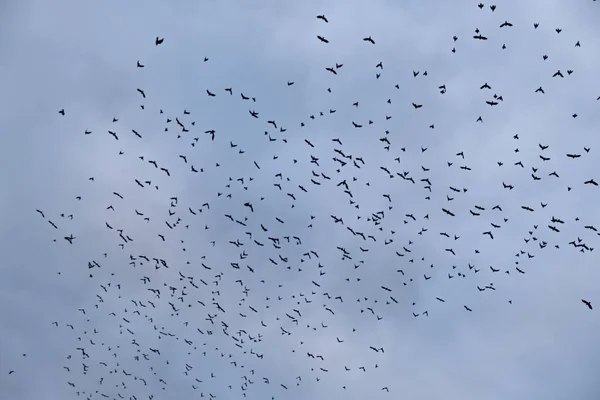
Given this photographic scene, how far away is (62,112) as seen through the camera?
71.8m

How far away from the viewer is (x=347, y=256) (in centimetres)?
→ 8375

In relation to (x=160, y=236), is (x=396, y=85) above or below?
above

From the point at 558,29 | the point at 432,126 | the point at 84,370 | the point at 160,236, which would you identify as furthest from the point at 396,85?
the point at 84,370

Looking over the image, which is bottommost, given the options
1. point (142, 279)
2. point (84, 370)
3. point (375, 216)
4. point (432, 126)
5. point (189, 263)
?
point (84, 370)

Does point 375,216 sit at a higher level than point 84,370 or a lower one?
higher

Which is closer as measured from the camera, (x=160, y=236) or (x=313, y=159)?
(x=313, y=159)

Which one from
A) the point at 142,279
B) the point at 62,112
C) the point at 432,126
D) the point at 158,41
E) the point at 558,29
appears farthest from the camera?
the point at 142,279

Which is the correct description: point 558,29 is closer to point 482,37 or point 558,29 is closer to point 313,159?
point 482,37

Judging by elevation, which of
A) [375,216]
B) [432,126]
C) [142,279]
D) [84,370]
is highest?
[432,126]

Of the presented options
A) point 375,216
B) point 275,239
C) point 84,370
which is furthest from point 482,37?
point 84,370

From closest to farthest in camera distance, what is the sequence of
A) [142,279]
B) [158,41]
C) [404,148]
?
[158,41], [404,148], [142,279]

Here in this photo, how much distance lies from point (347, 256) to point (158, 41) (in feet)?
136

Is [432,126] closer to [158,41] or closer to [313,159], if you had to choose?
[313,159]

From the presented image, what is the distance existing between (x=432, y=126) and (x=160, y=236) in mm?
43756
